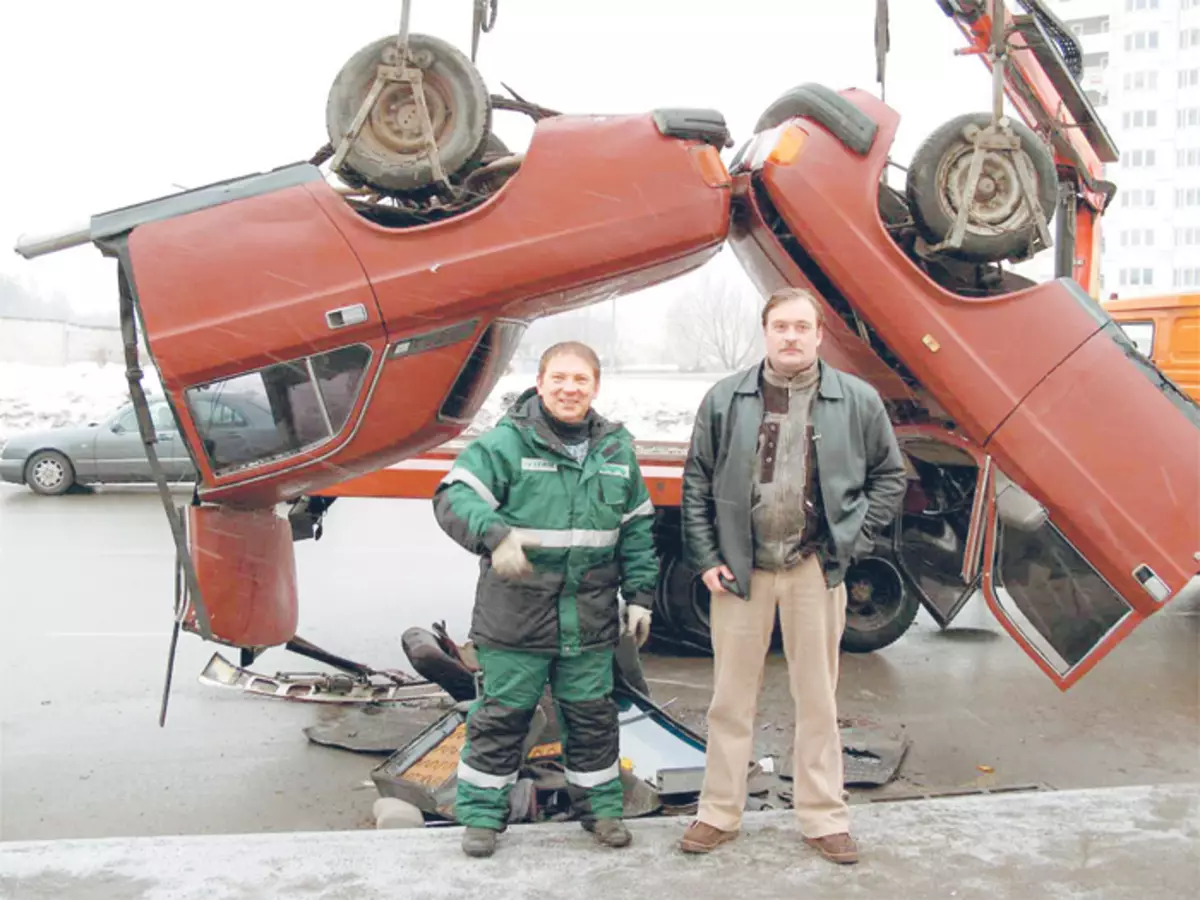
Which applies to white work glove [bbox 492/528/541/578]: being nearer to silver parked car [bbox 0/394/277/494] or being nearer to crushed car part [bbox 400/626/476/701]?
crushed car part [bbox 400/626/476/701]

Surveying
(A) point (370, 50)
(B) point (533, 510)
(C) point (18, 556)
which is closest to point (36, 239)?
(A) point (370, 50)

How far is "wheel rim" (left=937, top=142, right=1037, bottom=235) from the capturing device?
4.33m

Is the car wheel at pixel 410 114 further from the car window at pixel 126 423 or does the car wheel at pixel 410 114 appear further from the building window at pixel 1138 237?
the building window at pixel 1138 237

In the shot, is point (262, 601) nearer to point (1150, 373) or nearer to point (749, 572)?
point (749, 572)

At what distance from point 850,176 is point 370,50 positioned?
6.31ft

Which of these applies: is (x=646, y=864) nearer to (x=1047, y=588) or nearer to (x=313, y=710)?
(x=1047, y=588)

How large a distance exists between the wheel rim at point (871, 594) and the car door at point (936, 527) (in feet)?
2.72

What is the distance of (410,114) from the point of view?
4.12 m

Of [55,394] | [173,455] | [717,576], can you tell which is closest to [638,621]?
[717,576]

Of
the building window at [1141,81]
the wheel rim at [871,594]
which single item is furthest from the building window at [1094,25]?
the wheel rim at [871,594]

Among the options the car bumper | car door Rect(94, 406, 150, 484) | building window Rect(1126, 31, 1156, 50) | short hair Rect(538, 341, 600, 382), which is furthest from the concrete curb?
building window Rect(1126, 31, 1156, 50)

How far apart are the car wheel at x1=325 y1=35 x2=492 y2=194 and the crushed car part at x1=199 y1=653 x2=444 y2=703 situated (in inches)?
108

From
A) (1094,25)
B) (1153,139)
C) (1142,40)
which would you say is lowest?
(1153,139)

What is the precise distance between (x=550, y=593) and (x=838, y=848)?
114 cm
